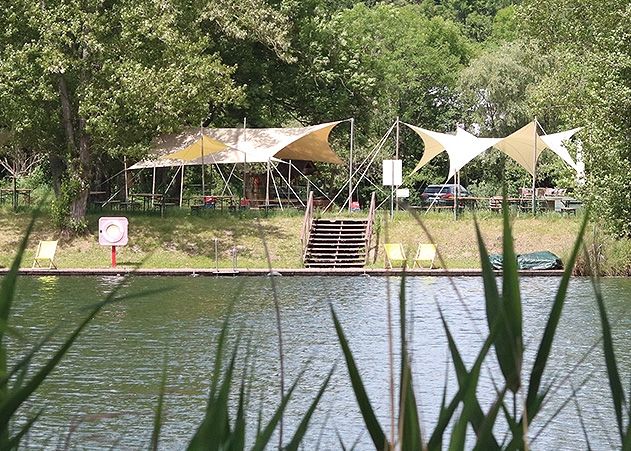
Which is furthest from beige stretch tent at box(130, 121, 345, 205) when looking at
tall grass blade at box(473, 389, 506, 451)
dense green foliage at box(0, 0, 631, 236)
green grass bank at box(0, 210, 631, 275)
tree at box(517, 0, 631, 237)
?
tall grass blade at box(473, 389, 506, 451)

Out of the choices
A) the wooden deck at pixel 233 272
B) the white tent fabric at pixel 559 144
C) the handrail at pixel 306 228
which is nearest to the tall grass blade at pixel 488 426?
the wooden deck at pixel 233 272

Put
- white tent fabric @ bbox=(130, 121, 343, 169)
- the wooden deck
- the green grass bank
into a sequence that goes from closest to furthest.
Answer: the wooden deck → the green grass bank → white tent fabric @ bbox=(130, 121, 343, 169)

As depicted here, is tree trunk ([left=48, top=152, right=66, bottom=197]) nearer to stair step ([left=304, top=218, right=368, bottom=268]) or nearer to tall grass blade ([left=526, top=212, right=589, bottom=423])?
stair step ([left=304, top=218, right=368, bottom=268])

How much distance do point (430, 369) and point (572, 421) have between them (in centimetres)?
291

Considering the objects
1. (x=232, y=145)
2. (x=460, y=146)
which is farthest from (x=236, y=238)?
(x=460, y=146)

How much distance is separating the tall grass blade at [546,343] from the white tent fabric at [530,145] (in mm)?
34840

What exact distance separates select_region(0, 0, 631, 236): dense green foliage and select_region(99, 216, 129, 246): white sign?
8.05 ft

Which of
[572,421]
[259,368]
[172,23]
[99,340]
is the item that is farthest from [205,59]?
[572,421]

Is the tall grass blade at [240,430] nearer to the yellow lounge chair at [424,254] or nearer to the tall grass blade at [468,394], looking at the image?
the tall grass blade at [468,394]

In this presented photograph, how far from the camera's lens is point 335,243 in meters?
33.3

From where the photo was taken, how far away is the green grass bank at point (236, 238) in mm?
31984

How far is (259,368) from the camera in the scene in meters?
15.6

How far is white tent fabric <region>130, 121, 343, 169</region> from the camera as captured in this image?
35.9m

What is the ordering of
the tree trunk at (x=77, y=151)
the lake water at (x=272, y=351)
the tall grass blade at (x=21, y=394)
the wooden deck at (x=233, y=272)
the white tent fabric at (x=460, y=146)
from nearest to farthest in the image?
the tall grass blade at (x=21, y=394) < the lake water at (x=272, y=351) < the wooden deck at (x=233, y=272) < the tree trunk at (x=77, y=151) < the white tent fabric at (x=460, y=146)
